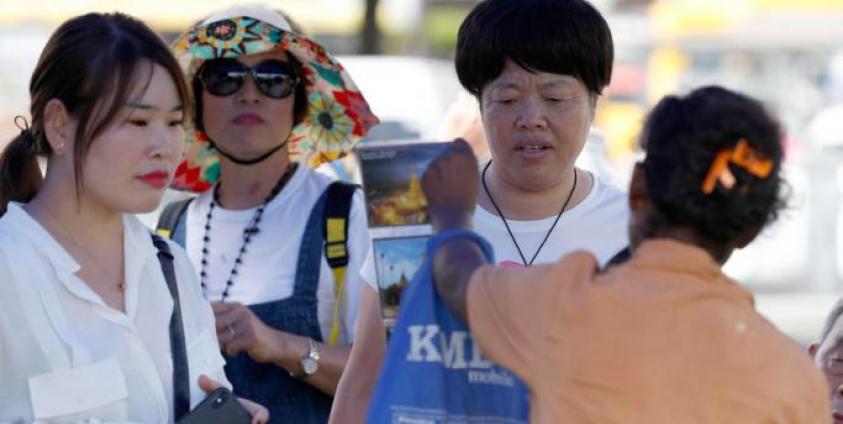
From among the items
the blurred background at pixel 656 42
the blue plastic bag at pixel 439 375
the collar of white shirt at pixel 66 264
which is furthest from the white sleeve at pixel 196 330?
the blurred background at pixel 656 42

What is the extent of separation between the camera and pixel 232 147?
4258 mm

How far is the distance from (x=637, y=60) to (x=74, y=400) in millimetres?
20817

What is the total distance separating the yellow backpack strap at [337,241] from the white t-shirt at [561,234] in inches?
26.5

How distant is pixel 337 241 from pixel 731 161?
166 centimetres

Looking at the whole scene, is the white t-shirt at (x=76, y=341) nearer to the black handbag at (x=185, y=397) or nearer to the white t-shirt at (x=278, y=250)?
the black handbag at (x=185, y=397)

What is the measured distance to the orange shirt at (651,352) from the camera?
2510 millimetres

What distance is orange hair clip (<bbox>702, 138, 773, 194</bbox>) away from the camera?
Result: 2533 mm

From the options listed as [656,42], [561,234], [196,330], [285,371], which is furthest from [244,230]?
[656,42]

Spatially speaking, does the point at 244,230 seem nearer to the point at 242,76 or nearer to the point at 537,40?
the point at 242,76

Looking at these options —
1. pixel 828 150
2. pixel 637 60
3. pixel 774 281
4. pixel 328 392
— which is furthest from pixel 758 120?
pixel 637 60

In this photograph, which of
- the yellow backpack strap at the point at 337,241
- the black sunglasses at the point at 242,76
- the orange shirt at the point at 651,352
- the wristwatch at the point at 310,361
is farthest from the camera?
the black sunglasses at the point at 242,76

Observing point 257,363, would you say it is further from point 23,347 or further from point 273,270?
point 23,347

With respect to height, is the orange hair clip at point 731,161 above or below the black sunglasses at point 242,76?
above

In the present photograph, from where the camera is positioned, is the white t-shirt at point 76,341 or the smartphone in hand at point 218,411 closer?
the white t-shirt at point 76,341
